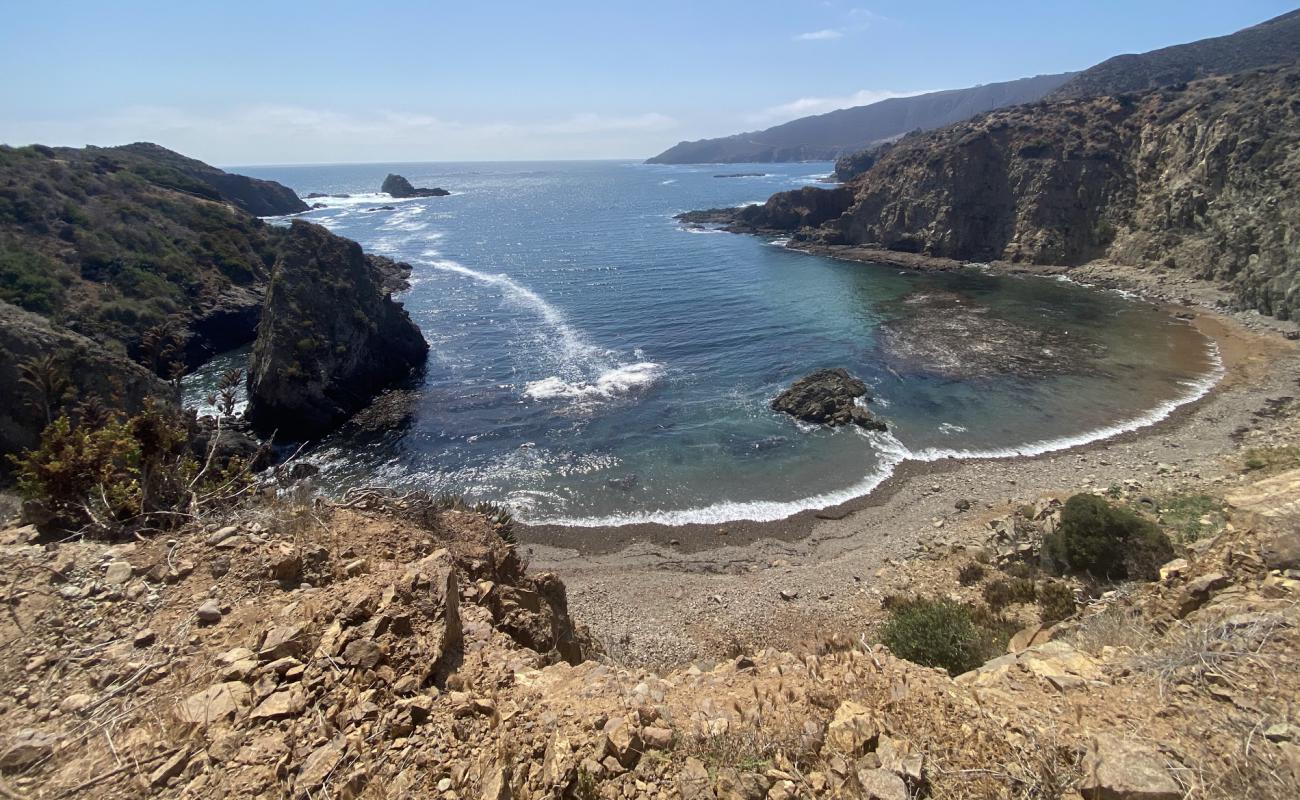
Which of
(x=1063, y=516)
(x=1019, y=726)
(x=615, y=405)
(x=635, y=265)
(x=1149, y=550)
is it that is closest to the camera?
(x=1019, y=726)

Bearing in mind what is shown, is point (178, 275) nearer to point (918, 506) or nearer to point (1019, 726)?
point (918, 506)

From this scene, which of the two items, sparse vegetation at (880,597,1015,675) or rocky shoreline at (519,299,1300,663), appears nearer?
sparse vegetation at (880,597,1015,675)

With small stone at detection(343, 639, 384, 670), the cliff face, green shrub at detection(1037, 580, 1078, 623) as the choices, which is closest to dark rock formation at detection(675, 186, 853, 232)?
the cliff face

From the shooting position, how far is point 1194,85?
73.9 meters

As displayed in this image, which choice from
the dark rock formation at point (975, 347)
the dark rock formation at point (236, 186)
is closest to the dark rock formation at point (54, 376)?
the dark rock formation at point (975, 347)

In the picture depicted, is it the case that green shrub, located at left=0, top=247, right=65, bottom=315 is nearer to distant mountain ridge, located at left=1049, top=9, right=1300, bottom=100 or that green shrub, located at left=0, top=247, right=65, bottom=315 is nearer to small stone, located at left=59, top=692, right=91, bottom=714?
small stone, located at left=59, top=692, right=91, bottom=714

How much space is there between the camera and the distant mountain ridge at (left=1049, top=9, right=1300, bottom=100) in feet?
355

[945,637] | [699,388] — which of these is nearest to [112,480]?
[945,637]

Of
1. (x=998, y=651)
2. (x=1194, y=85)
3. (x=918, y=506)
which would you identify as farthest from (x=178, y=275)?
(x=1194, y=85)

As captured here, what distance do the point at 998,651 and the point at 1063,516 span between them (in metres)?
7.02

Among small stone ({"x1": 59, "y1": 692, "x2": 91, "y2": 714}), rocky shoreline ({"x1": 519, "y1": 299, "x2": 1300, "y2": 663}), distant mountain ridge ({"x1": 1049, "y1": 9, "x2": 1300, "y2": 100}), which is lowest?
rocky shoreline ({"x1": 519, "y1": 299, "x2": 1300, "y2": 663})

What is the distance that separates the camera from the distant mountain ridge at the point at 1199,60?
355 ft

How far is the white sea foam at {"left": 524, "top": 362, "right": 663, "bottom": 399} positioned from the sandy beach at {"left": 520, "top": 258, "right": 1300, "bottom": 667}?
13278 millimetres

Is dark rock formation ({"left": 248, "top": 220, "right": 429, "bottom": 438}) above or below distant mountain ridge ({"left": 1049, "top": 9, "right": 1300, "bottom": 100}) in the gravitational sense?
below
